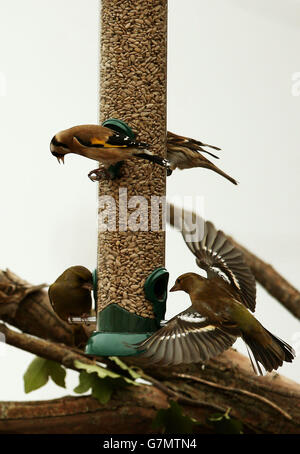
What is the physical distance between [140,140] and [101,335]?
23.1 inches

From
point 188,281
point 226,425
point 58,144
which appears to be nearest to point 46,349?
point 226,425

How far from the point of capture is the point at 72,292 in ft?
6.98

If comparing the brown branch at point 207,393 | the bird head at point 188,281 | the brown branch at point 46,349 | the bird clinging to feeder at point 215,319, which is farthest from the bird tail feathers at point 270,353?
the brown branch at point 46,349

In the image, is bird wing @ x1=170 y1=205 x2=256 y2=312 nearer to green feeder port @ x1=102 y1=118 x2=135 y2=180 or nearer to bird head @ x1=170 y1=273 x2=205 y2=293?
bird head @ x1=170 y1=273 x2=205 y2=293

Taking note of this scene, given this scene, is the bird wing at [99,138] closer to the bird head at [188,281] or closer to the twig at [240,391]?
the bird head at [188,281]

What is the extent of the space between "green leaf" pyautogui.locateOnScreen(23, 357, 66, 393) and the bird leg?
938mm

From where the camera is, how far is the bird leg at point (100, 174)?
6.75 ft

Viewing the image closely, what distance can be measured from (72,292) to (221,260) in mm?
463

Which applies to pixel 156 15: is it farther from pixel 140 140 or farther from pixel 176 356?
pixel 176 356

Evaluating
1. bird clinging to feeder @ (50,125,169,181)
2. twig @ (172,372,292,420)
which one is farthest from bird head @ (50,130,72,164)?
twig @ (172,372,292,420)

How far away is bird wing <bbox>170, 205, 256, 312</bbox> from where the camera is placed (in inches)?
80.0

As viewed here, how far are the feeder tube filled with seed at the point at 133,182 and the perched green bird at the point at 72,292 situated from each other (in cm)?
6

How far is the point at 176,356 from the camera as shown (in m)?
1.81
